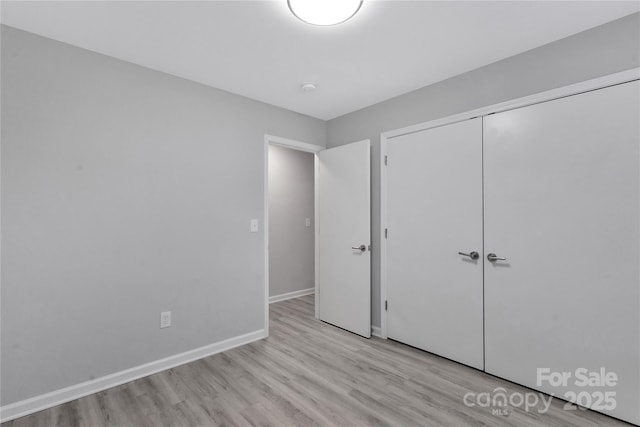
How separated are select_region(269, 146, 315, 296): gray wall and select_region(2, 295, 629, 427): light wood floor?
1762mm

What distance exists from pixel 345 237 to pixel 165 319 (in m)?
1.88

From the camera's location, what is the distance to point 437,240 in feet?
8.78

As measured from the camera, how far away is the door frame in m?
1.86

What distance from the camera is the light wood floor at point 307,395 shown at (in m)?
1.85

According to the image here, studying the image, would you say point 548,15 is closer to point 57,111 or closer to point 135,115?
point 135,115

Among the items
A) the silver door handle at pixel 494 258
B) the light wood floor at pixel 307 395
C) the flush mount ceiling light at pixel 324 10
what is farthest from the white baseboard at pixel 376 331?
the flush mount ceiling light at pixel 324 10

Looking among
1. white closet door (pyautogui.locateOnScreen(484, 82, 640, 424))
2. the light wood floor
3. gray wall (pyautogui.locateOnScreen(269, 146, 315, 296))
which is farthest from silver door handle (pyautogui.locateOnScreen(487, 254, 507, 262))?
gray wall (pyautogui.locateOnScreen(269, 146, 315, 296))

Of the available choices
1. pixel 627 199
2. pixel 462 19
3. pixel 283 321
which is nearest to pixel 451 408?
pixel 627 199

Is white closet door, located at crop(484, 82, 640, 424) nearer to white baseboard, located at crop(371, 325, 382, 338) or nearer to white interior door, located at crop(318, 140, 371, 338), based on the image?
white baseboard, located at crop(371, 325, 382, 338)

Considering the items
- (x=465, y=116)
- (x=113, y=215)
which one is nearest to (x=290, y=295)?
(x=113, y=215)

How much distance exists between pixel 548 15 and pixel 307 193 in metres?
3.56

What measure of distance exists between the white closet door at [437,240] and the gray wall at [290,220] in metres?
1.97

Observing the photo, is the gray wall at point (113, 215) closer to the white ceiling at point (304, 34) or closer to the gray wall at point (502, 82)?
the white ceiling at point (304, 34)

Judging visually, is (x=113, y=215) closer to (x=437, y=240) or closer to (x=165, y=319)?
(x=165, y=319)
